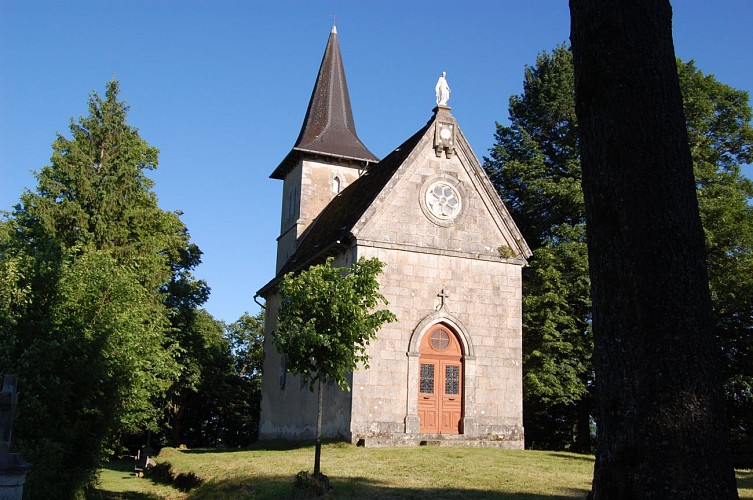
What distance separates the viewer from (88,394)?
53.2ft

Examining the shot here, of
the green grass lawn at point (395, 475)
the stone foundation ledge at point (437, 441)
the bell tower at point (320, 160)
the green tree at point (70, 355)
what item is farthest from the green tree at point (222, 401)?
the stone foundation ledge at point (437, 441)

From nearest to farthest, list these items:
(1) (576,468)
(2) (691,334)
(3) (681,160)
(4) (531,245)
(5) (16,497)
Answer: (2) (691,334) → (3) (681,160) → (5) (16,497) → (1) (576,468) → (4) (531,245)

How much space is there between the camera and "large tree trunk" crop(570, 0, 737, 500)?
16.3 feet

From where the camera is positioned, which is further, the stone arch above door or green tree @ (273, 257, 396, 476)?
the stone arch above door

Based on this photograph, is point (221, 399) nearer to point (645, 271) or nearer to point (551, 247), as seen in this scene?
point (551, 247)

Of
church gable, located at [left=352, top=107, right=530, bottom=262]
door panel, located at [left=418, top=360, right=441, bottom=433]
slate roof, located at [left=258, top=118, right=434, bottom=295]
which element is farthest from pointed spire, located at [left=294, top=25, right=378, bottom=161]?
door panel, located at [left=418, top=360, right=441, bottom=433]

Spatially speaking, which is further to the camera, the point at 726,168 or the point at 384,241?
the point at 726,168

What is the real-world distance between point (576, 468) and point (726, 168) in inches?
752

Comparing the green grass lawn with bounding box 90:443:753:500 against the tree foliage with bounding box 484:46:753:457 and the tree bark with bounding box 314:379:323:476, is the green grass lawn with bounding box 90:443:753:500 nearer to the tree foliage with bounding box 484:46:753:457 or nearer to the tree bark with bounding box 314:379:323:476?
the tree bark with bounding box 314:379:323:476

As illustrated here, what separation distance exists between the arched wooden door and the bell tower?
1185cm

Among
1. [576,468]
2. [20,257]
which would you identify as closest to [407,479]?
[576,468]

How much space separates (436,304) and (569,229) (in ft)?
32.9

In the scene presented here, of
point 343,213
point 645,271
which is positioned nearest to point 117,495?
point 343,213

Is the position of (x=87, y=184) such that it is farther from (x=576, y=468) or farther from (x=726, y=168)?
(x=726, y=168)
